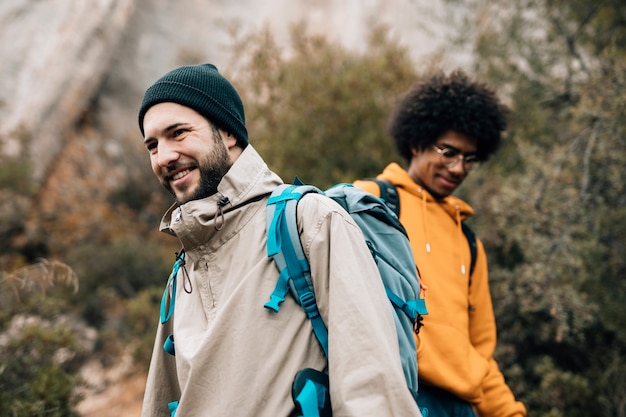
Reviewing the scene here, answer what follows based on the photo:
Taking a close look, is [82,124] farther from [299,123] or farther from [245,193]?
[245,193]

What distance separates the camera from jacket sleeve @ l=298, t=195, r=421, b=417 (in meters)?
1.42

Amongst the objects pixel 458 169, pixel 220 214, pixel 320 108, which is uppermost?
pixel 320 108

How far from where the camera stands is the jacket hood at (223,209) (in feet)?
5.88

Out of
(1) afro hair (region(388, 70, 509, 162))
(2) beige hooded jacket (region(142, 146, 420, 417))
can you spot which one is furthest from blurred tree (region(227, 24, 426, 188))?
(2) beige hooded jacket (region(142, 146, 420, 417))

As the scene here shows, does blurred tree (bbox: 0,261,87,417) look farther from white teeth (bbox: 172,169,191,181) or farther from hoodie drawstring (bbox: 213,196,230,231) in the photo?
hoodie drawstring (bbox: 213,196,230,231)

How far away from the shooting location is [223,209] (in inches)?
71.4

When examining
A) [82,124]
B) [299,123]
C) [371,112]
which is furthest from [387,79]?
[82,124]

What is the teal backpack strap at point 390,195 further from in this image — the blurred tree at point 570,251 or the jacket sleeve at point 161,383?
the blurred tree at point 570,251

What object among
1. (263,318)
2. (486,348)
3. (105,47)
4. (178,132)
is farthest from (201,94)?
(105,47)

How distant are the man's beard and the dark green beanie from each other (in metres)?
0.07

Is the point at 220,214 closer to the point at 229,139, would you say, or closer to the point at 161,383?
the point at 229,139

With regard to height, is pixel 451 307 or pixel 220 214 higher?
pixel 220 214

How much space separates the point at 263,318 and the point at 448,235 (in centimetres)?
141

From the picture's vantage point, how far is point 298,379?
1538mm
